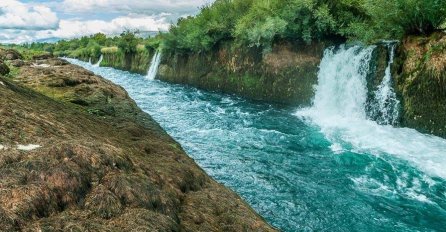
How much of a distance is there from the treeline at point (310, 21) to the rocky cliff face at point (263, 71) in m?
0.91

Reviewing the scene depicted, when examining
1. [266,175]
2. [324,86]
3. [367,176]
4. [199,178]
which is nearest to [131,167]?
[199,178]

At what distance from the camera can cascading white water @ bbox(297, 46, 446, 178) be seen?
14.9 m

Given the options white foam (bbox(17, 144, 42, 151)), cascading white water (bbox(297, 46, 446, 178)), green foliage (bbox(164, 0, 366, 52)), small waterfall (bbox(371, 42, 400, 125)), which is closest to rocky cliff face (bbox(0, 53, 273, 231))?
white foam (bbox(17, 144, 42, 151))

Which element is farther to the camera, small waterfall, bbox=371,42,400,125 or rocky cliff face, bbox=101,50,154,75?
rocky cliff face, bbox=101,50,154,75

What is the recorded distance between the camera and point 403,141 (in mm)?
16375

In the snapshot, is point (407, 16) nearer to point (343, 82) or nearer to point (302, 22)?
point (343, 82)

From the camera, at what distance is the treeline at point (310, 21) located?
17938 mm

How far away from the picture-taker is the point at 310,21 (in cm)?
2622

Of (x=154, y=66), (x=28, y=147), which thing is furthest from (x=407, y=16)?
(x=154, y=66)

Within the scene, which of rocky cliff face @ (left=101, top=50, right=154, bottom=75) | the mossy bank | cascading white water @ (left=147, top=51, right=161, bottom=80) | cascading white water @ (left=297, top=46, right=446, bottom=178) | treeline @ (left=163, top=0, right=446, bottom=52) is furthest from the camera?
rocky cliff face @ (left=101, top=50, right=154, bottom=75)

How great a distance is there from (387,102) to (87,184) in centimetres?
1753

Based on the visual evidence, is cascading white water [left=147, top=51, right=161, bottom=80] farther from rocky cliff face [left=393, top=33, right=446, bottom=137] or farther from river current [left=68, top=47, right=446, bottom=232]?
rocky cliff face [left=393, top=33, right=446, bottom=137]

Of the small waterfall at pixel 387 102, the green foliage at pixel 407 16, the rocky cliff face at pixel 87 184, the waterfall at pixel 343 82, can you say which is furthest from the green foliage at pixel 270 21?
the rocky cliff face at pixel 87 184

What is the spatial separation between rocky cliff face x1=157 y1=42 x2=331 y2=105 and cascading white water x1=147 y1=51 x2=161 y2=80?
1205cm
